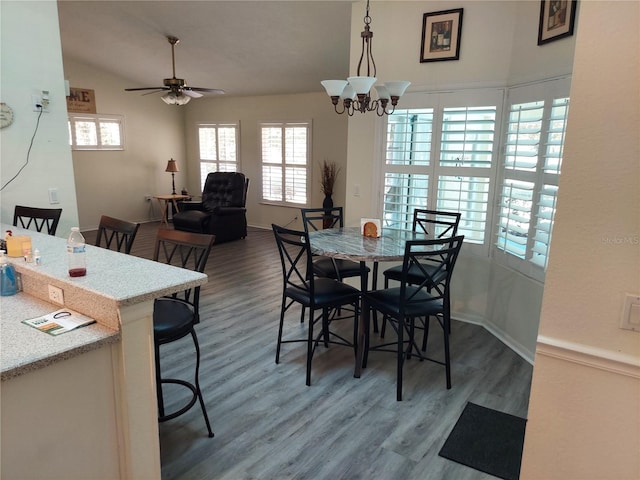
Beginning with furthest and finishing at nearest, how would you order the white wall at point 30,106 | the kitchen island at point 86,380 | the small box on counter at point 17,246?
the white wall at point 30,106, the small box on counter at point 17,246, the kitchen island at point 86,380

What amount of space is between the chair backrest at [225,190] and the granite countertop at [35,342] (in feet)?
18.7

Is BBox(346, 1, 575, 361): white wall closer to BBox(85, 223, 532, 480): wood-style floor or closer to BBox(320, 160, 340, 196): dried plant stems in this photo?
BBox(85, 223, 532, 480): wood-style floor

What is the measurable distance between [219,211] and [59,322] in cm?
536

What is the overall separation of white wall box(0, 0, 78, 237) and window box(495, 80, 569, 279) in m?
3.65

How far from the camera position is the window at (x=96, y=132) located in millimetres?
7523

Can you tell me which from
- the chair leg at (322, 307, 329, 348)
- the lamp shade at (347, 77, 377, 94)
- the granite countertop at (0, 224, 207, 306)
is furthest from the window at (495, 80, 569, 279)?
the granite countertop at (0, 224, 207, 306)

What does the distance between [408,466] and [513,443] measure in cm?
64

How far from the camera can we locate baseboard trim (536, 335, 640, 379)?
4.43 feet

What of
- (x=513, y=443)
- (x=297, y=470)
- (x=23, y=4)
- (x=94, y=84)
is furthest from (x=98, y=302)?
(x=94, y=84)

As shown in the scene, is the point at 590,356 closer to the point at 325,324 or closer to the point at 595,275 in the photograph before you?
the point at 595,275

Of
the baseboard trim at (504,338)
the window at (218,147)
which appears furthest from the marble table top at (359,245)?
the window at (218,147)

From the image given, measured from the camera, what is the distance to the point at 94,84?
25.1ft

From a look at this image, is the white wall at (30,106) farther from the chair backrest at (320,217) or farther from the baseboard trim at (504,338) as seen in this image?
the baseboard trim at (504,338)

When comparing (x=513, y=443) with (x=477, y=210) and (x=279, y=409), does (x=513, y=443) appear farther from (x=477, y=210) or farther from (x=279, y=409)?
(x=477, y=210)
